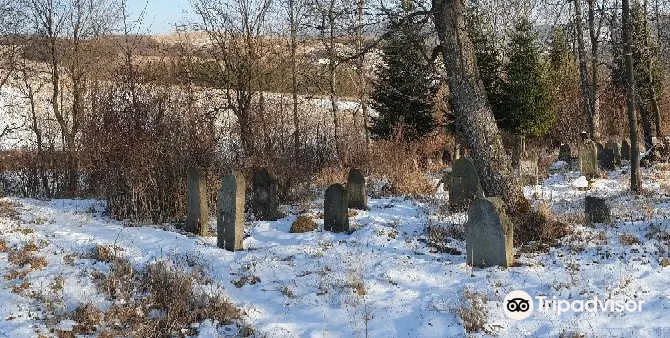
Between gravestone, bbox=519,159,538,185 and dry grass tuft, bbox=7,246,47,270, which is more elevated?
gravestone, bbox=519,159,538,185

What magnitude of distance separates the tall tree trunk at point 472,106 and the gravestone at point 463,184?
1.74 metres

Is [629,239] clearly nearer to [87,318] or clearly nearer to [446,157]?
[87,318]

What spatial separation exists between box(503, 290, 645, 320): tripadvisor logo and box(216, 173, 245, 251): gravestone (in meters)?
3.79

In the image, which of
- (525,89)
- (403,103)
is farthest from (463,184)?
(525,89)

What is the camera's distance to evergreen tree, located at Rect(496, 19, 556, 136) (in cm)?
2106

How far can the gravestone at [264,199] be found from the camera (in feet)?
32.2

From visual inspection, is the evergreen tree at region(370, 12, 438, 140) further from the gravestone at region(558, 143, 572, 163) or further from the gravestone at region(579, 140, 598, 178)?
the gravestone at region(579, 140, 598, 178)

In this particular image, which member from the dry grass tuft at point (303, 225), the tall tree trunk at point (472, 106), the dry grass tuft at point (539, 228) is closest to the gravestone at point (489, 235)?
the dry grass tuft at point (539, 228)

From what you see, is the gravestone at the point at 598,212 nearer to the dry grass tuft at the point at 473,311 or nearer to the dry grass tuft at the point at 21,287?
the dry grass tuft at the point at 473,311

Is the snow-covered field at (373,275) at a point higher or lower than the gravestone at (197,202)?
lower

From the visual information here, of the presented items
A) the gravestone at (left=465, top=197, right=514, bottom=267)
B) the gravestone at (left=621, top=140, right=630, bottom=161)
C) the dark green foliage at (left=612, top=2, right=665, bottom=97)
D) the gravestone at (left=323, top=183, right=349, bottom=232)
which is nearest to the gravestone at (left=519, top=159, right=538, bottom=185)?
the gravestone at (left=621, top=140, right=630, bottom=161)

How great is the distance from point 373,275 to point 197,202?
3370mm

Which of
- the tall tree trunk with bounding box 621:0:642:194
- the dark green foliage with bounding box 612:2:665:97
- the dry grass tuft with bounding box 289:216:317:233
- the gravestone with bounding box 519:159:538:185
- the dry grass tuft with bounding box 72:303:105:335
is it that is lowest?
the dry grass tuft with bounding box 72:303:105:335

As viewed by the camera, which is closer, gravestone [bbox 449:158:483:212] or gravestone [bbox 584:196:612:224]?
gravestone [bbox 584:196:612:224]
